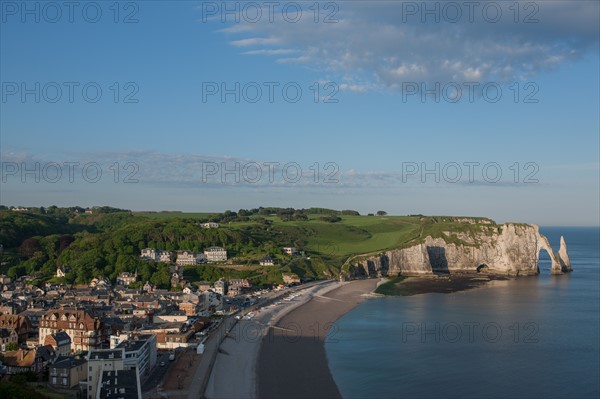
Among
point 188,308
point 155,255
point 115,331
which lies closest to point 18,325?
point 115,331

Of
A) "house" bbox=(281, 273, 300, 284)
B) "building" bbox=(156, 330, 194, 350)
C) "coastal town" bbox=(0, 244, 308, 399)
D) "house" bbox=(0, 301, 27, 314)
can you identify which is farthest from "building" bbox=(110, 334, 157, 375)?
"house" bbox=(281, 273, 300, 284)

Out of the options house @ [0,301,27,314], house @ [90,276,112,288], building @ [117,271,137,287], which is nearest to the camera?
house @ [0,301,27,314]

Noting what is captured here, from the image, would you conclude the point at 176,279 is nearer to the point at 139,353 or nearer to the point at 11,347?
the point at 11,347

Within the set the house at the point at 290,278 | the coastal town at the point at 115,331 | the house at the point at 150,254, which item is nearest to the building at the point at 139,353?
the coastal town at the point at 115,331

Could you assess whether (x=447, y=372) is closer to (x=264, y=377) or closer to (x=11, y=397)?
(x=264, y=377)

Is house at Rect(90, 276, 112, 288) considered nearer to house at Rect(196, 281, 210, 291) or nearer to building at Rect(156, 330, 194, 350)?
house at Rect(196, 281, 210, 291)
